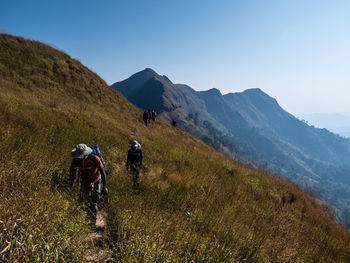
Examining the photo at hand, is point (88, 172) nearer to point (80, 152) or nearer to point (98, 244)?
point (80, 152)

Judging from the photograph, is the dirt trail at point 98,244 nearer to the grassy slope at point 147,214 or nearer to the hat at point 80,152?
the grassy slope at point 147,214

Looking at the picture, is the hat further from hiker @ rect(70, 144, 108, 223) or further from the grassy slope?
the grassy slope

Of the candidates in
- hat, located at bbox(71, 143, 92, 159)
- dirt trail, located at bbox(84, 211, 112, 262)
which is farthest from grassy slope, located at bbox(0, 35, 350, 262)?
hat, located at bbox(71, 143, 92, 159)

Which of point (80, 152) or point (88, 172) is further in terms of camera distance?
point (88, 172)

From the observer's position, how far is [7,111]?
754 centimetres

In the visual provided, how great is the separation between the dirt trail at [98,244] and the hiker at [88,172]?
15.5 inches

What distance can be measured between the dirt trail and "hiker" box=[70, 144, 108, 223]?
0.39 m

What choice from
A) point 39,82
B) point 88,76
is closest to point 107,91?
point 88,76

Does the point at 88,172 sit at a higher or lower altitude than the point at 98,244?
higher

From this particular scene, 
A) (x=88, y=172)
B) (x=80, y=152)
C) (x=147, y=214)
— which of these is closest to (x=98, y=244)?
(x=147, y=214)

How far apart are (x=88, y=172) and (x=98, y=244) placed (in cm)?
148

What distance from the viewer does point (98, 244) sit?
113 inches

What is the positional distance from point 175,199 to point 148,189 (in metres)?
0.78

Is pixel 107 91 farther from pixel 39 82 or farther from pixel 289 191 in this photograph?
pixel 289 191
